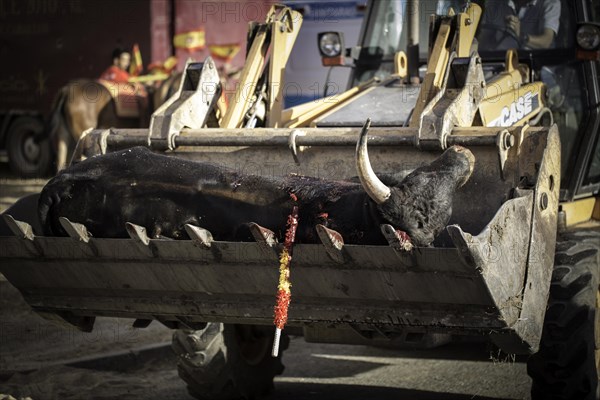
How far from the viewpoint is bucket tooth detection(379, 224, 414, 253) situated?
4609 mm

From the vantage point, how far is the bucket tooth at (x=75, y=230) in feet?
16.9

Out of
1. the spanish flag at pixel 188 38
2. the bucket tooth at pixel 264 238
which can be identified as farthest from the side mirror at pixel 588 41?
the spanish flag at pixel 188 38

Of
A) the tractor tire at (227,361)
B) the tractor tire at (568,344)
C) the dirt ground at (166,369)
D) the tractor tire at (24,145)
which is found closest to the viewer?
the tractor tire at (568,344)

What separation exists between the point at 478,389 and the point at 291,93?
10.9m

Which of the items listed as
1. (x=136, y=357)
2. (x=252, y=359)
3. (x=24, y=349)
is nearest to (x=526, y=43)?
(x=252, y=359)

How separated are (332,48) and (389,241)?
3.49 meters

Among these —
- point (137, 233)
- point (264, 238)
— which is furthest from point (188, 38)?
point (264, 238)

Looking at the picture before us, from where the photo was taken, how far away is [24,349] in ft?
25.3

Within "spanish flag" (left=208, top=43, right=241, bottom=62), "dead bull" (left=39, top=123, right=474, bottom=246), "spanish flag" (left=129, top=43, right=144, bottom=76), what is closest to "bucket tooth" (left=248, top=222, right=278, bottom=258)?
"dead bull" (left=39, top=123, right=474, bottom=246)

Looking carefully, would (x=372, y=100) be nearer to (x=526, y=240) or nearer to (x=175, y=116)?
(x=175, y=116)

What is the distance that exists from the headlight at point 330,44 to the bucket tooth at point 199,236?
323 cm

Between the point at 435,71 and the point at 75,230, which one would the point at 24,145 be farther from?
the point at 75,230

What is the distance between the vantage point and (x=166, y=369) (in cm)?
763

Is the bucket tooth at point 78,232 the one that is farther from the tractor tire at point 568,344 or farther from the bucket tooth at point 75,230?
the tractor tire at point 568,344
